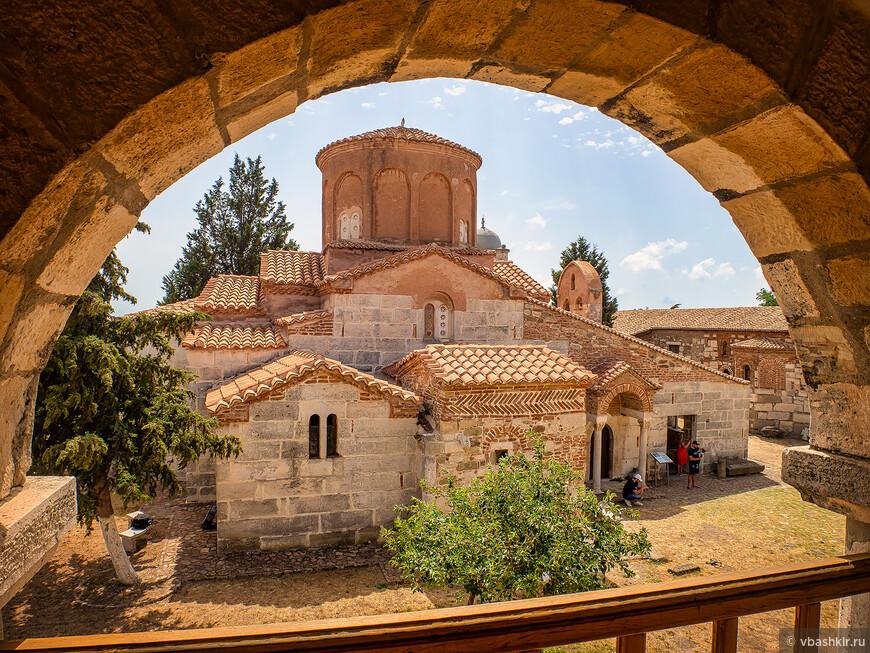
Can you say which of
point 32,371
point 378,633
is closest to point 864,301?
point 378,633

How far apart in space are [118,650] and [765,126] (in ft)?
6.35

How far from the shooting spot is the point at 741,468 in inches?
484

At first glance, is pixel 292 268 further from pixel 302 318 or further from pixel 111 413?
pixel 111 413

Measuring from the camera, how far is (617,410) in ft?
38.7

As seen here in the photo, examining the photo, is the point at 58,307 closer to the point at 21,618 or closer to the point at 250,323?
the point at 21,618

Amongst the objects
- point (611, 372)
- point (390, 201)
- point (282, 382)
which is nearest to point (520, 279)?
point (611, 372)

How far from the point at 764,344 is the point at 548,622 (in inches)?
756

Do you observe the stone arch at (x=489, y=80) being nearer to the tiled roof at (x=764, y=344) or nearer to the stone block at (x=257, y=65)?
the stone block at (x=257, y=65)

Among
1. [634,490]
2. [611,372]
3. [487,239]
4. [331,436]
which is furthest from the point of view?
[487,239]

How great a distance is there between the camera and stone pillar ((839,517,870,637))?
1664 millimetres

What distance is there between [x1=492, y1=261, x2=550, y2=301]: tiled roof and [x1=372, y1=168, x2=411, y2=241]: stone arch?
2.77 meters

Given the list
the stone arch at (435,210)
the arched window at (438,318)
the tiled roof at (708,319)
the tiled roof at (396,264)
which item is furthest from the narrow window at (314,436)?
the tiled roof at (708,319)

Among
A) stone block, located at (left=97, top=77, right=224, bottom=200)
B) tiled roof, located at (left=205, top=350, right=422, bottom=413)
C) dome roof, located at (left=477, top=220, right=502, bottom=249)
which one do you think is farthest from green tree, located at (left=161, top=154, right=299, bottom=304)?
stone block, located at (left=97, top=77, right=224, bottom=200)

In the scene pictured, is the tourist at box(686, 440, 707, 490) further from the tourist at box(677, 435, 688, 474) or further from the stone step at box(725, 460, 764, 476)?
the stone step at box(725, 460, 764, 476)
